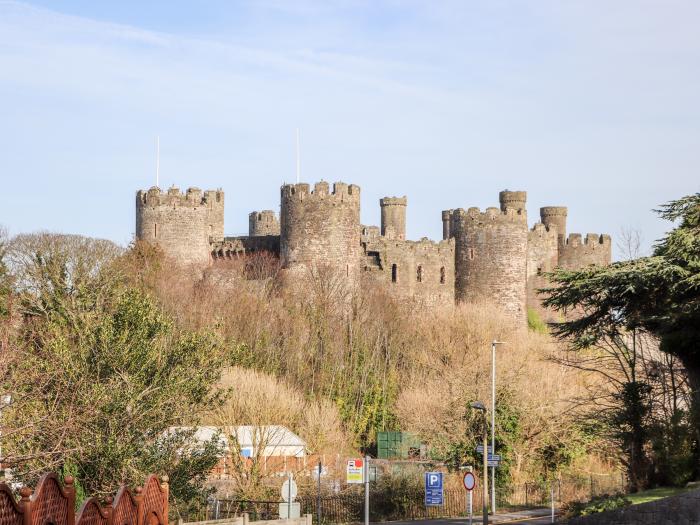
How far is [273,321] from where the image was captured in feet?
194

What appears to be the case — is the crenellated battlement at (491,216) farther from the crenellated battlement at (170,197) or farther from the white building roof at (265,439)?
the white building roof at (265,439)

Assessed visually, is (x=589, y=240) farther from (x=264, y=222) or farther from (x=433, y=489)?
(x=433, y=489)

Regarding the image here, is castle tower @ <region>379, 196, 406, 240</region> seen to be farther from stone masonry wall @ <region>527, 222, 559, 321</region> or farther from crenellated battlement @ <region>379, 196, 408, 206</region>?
stone masonry wall @ <region>527, 222, 559, 321</region>

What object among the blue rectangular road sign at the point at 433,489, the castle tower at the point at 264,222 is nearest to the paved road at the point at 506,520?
the blue rectangular road sign at the point at 433,489

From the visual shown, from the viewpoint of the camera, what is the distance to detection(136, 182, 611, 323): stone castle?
6378 centimetres

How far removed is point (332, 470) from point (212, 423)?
13.7ft

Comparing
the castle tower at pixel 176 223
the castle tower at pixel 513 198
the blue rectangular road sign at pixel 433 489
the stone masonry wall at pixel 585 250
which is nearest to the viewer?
the blue rectangular road sign at pixel 433 489

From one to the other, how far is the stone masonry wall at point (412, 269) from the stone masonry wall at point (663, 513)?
43.3 m

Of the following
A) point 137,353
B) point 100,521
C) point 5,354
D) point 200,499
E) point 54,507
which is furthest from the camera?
point 200,499

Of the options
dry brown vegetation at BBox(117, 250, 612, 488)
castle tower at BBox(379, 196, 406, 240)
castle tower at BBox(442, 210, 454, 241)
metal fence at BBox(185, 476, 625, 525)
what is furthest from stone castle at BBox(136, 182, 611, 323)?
metal fence at BBox(185, 476, 625, 525)

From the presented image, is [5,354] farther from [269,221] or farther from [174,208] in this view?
[269,221]

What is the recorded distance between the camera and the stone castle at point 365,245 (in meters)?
63.8

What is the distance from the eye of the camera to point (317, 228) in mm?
63594

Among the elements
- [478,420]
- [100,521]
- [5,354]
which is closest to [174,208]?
[478,420]
